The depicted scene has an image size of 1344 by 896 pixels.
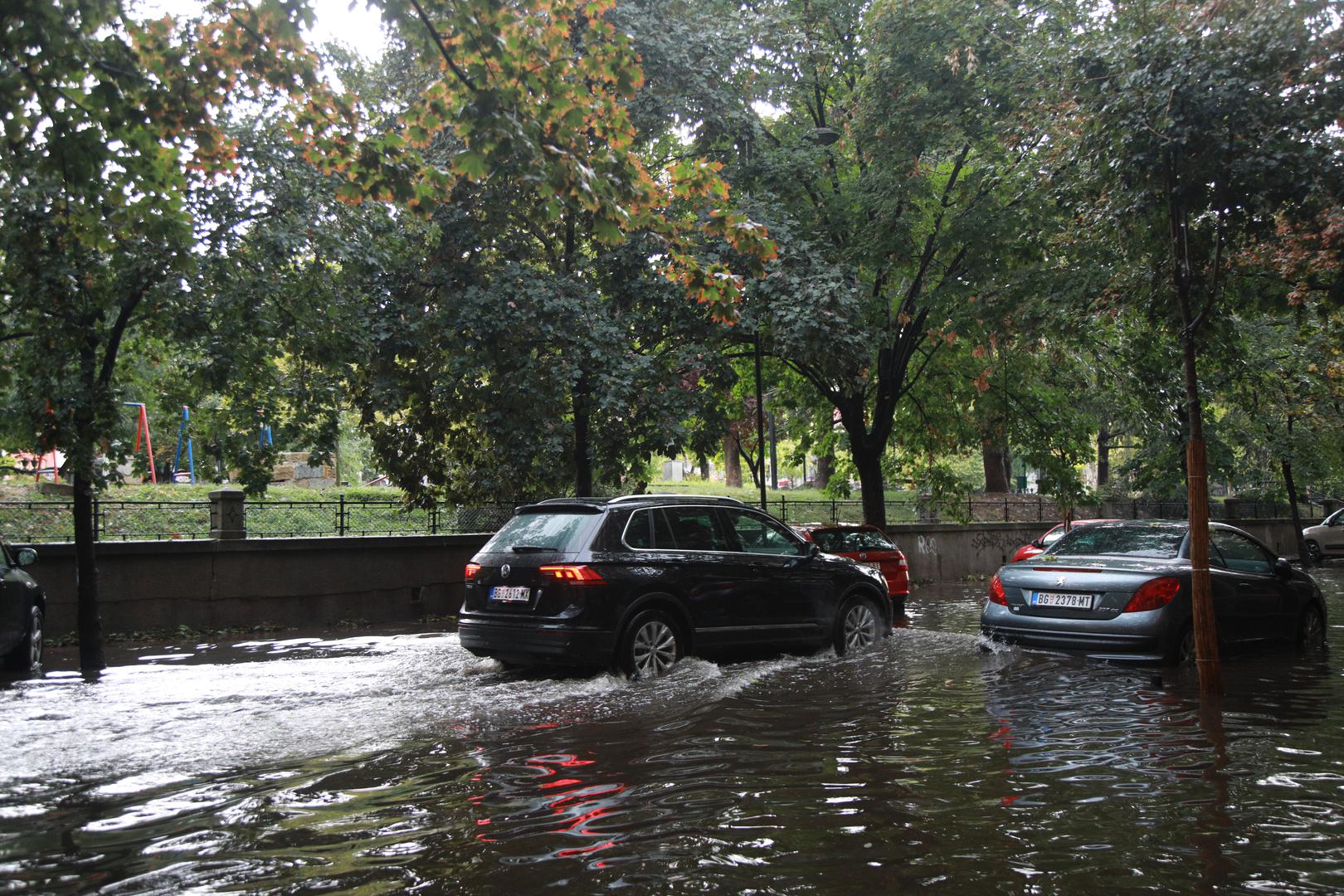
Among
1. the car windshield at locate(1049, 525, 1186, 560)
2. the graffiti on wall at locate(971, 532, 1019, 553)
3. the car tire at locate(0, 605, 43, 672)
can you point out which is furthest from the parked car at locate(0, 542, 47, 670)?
the graffiti on wall at locate(971, 532, 1019, 553)

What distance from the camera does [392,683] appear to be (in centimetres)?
977

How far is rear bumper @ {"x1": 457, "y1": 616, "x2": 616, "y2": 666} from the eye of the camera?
8984mm

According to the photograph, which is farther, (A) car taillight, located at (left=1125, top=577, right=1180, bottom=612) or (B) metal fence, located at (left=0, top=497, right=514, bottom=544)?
(B) metal fence, located at (left=0, top=497, right=514, bottom=544)

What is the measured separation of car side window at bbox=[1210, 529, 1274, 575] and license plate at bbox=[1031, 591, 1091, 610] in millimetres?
1841

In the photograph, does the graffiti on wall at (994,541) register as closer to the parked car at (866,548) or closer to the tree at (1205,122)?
the parked car at (866,548)

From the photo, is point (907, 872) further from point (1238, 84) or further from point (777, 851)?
point (1238, 84)

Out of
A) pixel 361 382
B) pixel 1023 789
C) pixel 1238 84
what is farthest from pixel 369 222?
pixel 1023 789

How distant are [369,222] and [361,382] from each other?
4229 millimetres

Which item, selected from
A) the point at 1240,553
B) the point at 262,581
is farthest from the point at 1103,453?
the point at 262,581

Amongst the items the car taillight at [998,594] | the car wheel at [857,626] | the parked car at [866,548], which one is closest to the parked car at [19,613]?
the car wheel at [857,626]

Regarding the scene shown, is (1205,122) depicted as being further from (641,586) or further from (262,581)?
(262,581)

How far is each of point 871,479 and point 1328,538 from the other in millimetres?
19389

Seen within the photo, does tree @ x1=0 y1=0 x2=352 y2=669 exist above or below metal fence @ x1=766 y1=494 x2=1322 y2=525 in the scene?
above

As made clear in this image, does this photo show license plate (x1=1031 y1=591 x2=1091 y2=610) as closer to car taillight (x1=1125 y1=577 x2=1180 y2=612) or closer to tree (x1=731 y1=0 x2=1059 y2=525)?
car taillight (x1=1125 y1=577 x2=1180 y2=612)
